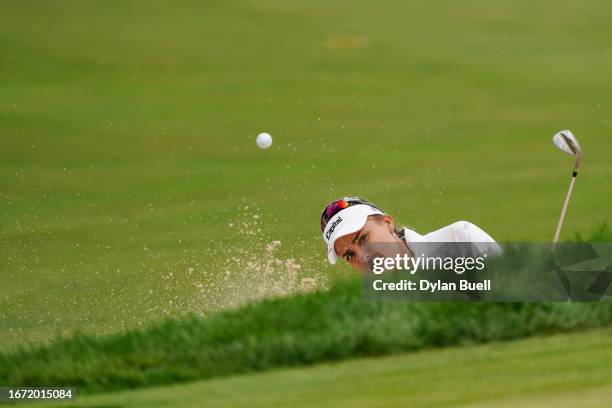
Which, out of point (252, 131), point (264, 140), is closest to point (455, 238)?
point (264, 140)

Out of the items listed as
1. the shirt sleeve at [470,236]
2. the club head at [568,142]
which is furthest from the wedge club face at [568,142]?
the shirt sleeve at [470,236]

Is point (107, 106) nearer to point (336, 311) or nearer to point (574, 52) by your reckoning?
point (574, 52)

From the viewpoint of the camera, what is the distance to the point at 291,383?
3762 millimetres

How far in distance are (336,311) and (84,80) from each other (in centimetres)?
923

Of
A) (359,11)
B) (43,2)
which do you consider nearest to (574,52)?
(359,11)

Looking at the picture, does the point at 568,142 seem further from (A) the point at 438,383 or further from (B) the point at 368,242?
(A) the point at 438,383

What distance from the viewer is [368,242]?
6.41 m

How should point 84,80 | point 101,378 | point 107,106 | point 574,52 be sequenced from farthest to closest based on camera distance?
point 574,52 → point 84,80 → point 107,106 → point 101,378

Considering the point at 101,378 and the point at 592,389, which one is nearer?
the point at 592,389

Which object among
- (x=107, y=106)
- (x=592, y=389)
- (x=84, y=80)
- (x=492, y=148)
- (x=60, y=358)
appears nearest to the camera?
(x=592, y=389)

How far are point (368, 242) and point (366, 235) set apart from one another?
41 mm

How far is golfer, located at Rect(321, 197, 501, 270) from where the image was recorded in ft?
20.8

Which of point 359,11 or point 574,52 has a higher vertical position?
point 359,11

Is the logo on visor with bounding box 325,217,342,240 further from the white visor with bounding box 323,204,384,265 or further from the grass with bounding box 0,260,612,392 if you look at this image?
the grass with bounding box 0,260,612,392
